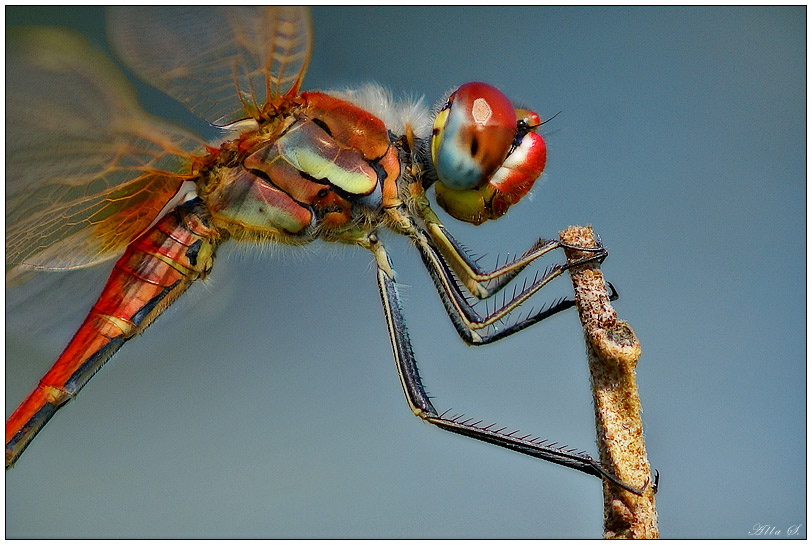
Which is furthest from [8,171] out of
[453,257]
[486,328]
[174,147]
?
[486,328]

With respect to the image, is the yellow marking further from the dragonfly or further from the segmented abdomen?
the segmented abdomen

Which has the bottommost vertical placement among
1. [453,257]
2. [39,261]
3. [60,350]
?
[60,350]

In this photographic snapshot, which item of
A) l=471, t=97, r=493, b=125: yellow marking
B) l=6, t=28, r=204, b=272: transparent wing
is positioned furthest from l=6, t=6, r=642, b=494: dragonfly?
l=471, t=97, r=493, b=125: yellow marking

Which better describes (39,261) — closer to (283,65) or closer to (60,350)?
(60,350)

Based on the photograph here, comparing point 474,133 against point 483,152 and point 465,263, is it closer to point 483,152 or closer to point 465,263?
point 483,152

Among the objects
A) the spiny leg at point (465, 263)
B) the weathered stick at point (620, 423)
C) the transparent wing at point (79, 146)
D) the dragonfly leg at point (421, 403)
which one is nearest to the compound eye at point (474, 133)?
the spiny leg at point (465, 263)

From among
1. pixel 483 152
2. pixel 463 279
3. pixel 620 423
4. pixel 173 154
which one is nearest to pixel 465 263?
pixel 463 279
